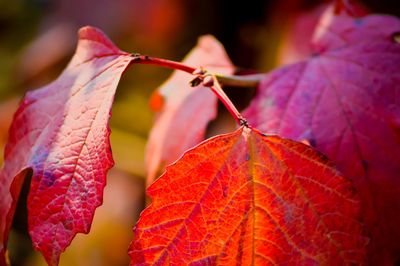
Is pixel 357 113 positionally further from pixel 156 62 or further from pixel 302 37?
pixel 302 37

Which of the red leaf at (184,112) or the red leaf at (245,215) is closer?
the red leaf at (245,215)

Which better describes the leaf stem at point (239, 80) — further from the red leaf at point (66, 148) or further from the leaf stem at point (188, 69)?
the red leaf at point (66, 148)

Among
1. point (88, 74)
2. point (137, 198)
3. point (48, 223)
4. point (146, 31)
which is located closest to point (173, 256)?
point (48, 223)

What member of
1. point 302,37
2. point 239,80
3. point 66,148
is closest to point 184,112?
point 239,80

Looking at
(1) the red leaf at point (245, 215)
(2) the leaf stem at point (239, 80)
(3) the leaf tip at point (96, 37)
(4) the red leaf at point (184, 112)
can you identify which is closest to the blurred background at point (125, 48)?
(4) the red leaf at point (184, 112)

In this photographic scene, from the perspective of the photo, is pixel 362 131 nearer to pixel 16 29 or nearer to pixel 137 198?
pixel 137 198

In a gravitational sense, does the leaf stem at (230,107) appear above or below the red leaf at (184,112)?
above
